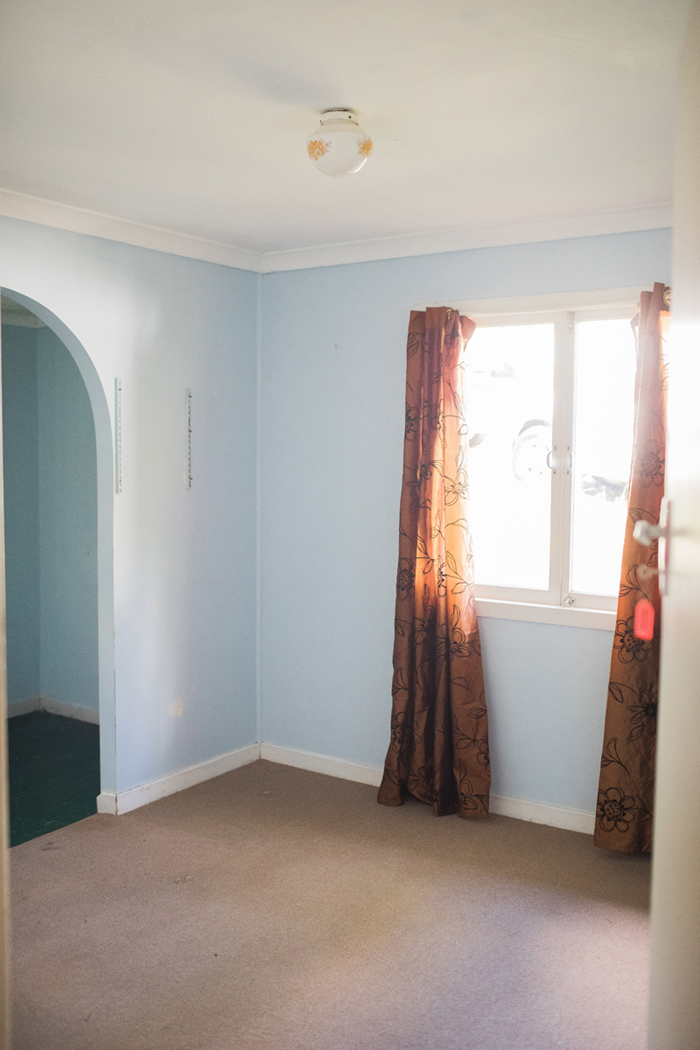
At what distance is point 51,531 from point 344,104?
11.7 ft

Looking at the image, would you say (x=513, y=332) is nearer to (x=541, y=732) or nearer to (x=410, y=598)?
(x=410, y=598)

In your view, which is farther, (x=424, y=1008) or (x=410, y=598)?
(x=410, y=598)

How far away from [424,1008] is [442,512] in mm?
1913

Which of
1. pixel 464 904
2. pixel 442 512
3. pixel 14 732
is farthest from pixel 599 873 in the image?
pixel 14 732

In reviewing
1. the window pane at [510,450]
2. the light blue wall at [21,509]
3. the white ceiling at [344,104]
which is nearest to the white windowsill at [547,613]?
the window pane at [510,450]

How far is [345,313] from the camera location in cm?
405

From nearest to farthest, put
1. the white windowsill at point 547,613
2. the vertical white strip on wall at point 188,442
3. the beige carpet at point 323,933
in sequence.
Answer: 1. the beige carpet at point 323,933
2. the white windowsill at point 547,613
3. the vertical white strip on wall at point 188,442

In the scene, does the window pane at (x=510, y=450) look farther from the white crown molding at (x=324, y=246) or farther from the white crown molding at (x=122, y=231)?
the white crown molding at (x=122, y=231)

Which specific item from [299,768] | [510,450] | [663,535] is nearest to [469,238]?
[510,450]

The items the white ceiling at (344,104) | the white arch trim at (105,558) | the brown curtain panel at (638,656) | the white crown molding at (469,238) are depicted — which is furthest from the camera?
the white arch trim at (105,558)

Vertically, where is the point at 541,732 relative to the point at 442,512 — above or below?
below

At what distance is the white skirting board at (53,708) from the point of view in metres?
5.05

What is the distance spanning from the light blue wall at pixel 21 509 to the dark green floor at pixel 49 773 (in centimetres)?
34

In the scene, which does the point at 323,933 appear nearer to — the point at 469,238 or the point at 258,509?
the point at 258,509
